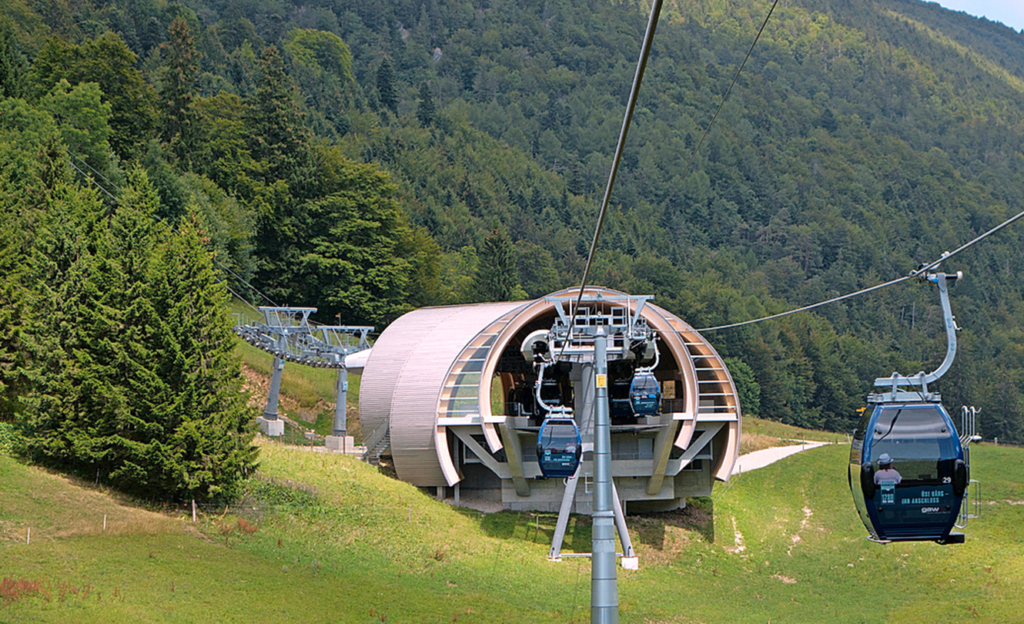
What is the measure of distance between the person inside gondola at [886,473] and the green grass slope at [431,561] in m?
14.4

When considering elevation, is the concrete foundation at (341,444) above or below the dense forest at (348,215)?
below

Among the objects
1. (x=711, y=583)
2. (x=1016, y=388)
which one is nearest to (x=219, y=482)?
(x=711, y=583)

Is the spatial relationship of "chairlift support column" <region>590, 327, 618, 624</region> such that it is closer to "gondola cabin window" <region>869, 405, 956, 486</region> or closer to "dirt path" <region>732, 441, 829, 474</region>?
"gondola cabin window" <region>869, 405, 956, 486</region>

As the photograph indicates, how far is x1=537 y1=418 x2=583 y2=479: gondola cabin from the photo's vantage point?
110 ft

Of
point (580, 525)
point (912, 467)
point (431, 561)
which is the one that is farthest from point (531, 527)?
point (912, 467)

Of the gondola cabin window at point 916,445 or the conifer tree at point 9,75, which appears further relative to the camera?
the conifer tree at point 9,75

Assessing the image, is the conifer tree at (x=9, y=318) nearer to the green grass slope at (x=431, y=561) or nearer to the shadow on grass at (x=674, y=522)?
the green grass slope at (x=431, y=561)

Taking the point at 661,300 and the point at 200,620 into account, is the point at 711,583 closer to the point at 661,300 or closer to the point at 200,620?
the point at 200,620

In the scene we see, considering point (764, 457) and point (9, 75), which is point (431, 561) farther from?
point (9, 75)

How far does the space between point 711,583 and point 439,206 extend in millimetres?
123193

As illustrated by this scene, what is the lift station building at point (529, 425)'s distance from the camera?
44.5m

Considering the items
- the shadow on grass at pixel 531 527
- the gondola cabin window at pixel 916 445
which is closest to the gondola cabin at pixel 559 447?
the shadow on grass at pixel 531 527

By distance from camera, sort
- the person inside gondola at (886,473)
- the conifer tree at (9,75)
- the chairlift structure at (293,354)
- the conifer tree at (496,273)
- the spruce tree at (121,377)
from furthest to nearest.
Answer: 1. the conifer tree at (496,273)
2. the conifer tree at (9,75)
3. the chairlift structure at (293,354)
4. the spruce tree at (121,377)
5. the person inside gondola at (886,473)

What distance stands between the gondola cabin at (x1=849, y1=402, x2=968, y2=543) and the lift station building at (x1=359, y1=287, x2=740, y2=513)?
72.1 feet
